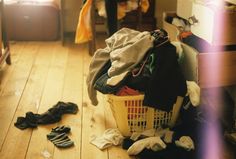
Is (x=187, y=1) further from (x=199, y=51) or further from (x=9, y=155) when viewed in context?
(x=9, y=155)

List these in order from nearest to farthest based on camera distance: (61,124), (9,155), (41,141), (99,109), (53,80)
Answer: (9,155)
(41,141)
(61,124)
(99,109)
(53,80)

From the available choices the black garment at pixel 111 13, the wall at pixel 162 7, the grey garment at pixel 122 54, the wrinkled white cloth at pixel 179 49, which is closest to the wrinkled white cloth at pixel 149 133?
the grey garment at pixel 122 54

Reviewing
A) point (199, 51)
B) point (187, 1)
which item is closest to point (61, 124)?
point (199, 51)

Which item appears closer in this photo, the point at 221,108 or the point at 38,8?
the point at 221,108

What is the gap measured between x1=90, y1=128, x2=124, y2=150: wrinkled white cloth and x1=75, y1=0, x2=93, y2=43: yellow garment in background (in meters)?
1.46

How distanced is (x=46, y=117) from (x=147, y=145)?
75 cm

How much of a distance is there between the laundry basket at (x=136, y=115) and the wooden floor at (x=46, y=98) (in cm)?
16

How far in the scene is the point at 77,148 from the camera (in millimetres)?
2066

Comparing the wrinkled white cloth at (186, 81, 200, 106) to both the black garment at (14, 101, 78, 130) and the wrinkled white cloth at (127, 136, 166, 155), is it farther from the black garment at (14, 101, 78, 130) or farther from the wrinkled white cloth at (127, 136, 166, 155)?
the black garment at (14, 101, 78, 130)

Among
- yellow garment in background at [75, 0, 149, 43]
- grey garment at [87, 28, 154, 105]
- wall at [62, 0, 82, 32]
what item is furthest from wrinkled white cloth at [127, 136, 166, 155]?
wall at [62, 0, 82, 32]

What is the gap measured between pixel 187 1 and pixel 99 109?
1.01 metres

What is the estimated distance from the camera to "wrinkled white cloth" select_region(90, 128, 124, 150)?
2.09 meters

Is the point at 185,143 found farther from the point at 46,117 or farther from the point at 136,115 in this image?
the point at 46,117

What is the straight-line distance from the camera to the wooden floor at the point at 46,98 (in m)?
2.04
